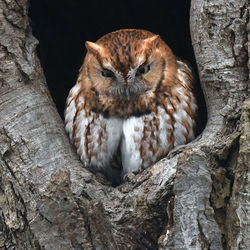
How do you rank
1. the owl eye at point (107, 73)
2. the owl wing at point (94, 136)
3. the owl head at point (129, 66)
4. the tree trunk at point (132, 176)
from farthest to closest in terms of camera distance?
the owl wing at point (94, 136) < the owl eye at point (107, 73) < the owl head at point (129, 66) < the tree trunk at point (132, 176)

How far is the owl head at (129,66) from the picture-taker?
261cm

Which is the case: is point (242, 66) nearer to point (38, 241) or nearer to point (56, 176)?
point (56, 176)

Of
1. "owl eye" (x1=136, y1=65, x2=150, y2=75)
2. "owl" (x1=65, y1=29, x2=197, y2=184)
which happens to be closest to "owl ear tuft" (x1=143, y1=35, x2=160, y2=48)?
"owl" (x1=65, y1=29, x2=197, y2=184)

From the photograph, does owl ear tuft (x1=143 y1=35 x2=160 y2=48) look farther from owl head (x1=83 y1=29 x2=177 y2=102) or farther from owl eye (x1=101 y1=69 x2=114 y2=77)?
owl eye (x1=101 y1=69 x2=114 y2=77)

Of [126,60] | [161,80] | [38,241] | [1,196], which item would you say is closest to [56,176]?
[38,241]

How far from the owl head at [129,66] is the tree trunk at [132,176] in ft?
0.88

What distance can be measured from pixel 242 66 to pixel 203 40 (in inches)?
10.6

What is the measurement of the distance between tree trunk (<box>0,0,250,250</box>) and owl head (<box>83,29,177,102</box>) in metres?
0.27

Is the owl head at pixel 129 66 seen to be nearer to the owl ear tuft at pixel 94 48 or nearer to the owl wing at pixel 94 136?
the owl ear tuft at pixel 94 48

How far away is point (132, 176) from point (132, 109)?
448 mm

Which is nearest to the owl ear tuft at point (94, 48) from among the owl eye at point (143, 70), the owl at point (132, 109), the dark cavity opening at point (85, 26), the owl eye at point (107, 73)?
the owl at point (132, 109)

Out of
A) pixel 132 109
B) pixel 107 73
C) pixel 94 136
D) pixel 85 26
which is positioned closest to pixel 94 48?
pixel 107 73

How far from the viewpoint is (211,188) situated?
2.17 metres

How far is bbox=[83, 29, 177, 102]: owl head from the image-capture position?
2611 millimetres
